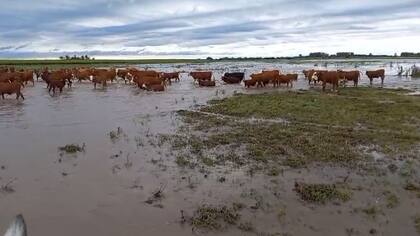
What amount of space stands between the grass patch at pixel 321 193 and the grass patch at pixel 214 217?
3.87ft

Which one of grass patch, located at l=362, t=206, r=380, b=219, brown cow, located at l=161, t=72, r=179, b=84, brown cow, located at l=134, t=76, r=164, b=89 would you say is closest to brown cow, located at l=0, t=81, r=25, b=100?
brown cow, located at l=134, t=76, r=164, b=89

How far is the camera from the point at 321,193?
7031mm

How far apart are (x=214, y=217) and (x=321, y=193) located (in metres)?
1.79

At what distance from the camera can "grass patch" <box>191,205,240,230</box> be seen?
5.94 meters

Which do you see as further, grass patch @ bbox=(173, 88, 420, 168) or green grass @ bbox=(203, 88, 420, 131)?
green grass @ bbox=(203, 88, 420, 131)

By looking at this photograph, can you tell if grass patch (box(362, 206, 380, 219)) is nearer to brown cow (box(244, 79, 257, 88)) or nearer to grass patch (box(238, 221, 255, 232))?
grass patch (box(238, 221, 255, 232))

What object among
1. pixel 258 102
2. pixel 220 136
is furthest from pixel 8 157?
A: pixel 258 102

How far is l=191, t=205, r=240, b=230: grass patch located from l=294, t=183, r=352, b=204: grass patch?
3.87 ft

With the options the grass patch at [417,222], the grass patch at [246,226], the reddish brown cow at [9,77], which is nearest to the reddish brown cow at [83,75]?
the reddish brown cow at [9,77]

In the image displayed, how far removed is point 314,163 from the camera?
8727 mm

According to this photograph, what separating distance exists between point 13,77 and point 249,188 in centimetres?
2259

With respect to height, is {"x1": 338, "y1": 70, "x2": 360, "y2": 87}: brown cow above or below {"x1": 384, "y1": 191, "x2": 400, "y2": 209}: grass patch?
above

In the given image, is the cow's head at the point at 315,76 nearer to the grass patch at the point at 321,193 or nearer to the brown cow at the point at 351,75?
the brown cow at the point at 351,75

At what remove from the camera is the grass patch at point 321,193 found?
687cm
